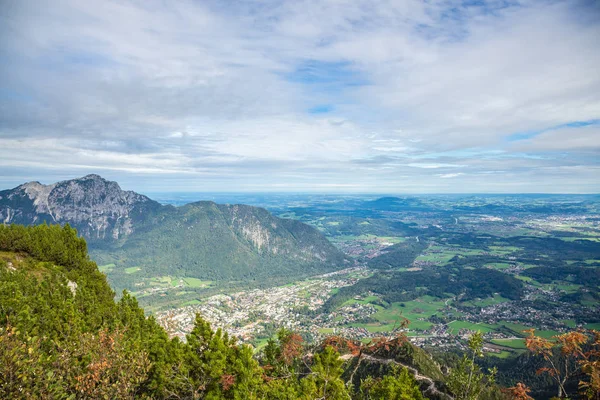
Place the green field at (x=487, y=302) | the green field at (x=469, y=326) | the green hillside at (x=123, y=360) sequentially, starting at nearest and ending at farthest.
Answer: the green hillside at (x=123, y=360), the green field at (x=469, y=326), the green field at (x=487, y=302)

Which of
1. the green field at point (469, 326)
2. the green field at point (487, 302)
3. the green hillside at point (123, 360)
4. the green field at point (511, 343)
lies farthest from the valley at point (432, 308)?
the green hillside at point (123, 360)

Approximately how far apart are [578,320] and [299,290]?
13570cm

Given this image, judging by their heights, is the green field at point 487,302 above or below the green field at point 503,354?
below

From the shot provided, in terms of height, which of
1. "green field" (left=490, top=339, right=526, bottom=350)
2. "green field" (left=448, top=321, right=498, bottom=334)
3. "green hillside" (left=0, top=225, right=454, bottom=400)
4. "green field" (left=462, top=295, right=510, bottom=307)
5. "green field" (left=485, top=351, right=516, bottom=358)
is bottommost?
"green field" (left=462, top=295, right=510, bottom=307)

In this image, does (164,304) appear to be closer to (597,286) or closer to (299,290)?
(299,290)

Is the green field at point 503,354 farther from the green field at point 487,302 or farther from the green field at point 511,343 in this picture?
the green field at point 487,302

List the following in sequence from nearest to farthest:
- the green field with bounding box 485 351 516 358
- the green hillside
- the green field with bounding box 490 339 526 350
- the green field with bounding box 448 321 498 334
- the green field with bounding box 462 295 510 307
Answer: the green hillside
the green field with bounding box 485 351 516 358
the green field with bounding box 490 339 526 350
the green field with bounding box 448 321 498 334
the green field with bounding box 462 295 510 307

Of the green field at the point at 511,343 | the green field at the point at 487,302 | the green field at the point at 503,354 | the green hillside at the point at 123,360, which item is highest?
the green hillside at the point at 123,360

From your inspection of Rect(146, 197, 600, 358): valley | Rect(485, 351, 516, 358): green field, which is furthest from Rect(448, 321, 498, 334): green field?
Rect(485, 351, 516, 358): green field

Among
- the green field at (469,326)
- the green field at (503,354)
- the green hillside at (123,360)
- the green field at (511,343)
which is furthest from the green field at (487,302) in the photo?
the green hillside at (123,360)

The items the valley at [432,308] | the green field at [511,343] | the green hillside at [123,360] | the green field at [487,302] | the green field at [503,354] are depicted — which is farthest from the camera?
the green field at [487,302]

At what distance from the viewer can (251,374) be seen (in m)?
21.5

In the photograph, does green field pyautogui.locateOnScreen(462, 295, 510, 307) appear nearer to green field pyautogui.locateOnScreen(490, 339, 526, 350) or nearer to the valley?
the valley

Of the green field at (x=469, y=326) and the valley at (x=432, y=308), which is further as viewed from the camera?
the green field at (x=469, y=326)
